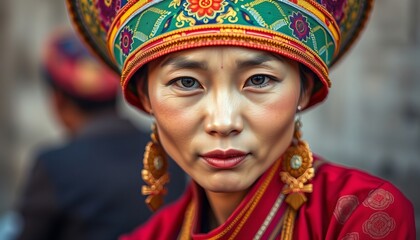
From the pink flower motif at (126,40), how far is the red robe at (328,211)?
51cm

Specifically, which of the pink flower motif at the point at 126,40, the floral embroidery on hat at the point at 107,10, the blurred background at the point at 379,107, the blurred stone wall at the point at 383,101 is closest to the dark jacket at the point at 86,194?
the blurred background at the point at 379,107

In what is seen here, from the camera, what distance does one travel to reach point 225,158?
2.53 meters

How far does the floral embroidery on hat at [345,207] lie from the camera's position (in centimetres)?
256

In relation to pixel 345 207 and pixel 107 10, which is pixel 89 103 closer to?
pixel 107 10

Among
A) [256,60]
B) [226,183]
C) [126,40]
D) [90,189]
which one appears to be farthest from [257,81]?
[90,189]

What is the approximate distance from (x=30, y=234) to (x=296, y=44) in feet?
8.22

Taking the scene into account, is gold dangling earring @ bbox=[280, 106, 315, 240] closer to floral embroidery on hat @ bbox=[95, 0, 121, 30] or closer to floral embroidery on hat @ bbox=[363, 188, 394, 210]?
floral embroidery on hat @ bbox=[363, 188, 394, 210]

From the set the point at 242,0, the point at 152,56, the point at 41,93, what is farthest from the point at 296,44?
the point at 41,93

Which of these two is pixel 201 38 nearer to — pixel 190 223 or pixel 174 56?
pixel 174 56

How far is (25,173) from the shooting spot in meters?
8.20

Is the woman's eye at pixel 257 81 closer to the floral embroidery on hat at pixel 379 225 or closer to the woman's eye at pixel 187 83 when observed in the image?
the woman's eye at pixel 187 83

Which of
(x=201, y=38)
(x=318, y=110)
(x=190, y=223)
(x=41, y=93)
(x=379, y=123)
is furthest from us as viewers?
(x=41, y=93)

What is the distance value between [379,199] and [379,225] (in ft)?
0.24

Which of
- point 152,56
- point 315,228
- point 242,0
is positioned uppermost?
point 242,0
